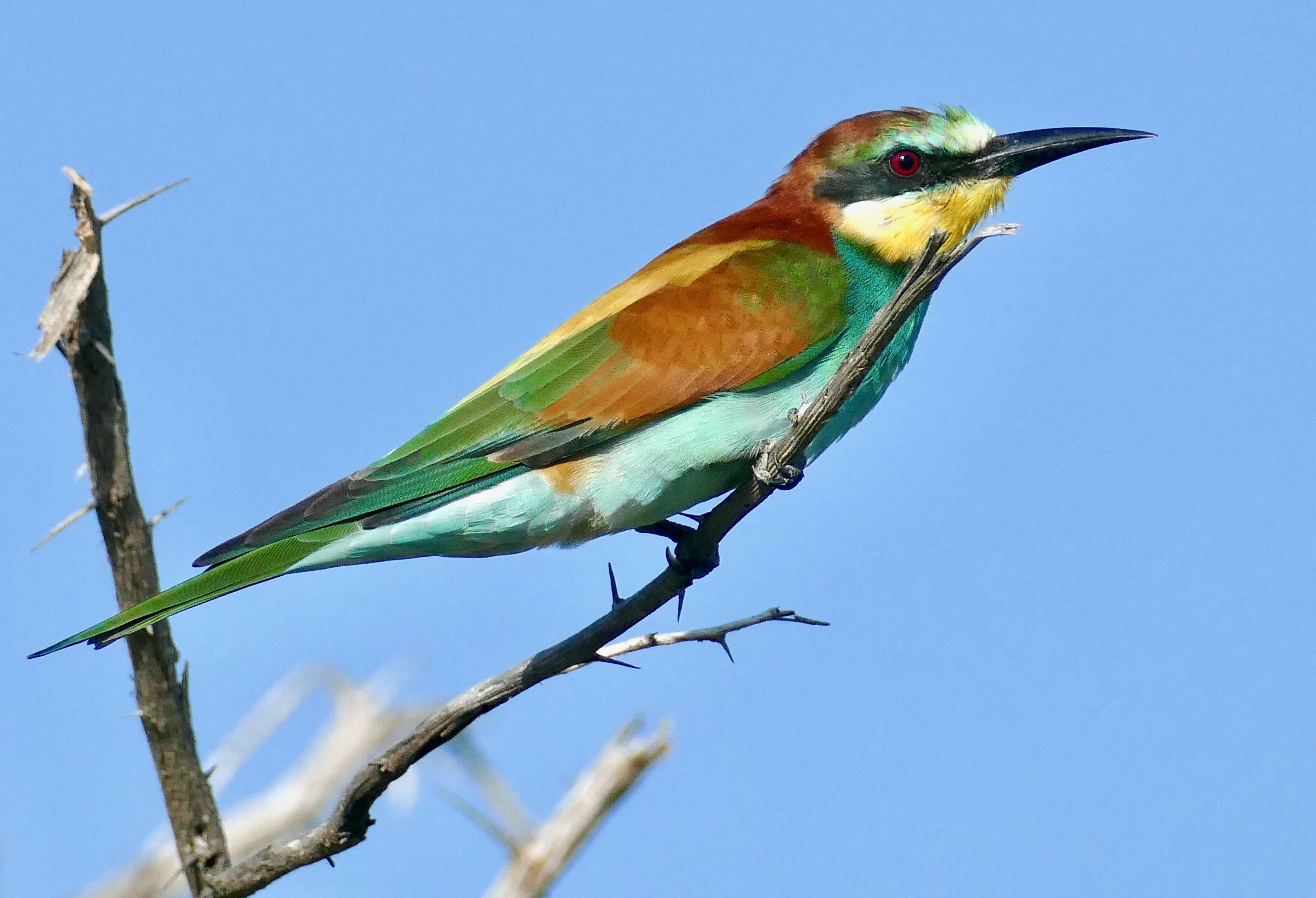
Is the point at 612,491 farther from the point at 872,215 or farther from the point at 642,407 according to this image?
the point at 872,215

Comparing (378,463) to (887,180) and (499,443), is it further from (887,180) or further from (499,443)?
(887,180)

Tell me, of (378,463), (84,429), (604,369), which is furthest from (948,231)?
(84,429)

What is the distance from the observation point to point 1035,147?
194 inches

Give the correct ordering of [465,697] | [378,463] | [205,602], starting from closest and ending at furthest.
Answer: [465,697] → [205,602] → [378,463]

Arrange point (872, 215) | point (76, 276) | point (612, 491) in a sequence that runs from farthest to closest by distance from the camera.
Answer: point (872, 215)
point (612, 491)
point (76, 276)

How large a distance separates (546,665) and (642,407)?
1095mm

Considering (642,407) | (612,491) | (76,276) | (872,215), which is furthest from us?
(872,215)

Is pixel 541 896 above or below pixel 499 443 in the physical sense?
below

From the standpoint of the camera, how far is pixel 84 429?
10.4ft

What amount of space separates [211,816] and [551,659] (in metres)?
1.08

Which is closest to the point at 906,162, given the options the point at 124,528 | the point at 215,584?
the point at 215,584

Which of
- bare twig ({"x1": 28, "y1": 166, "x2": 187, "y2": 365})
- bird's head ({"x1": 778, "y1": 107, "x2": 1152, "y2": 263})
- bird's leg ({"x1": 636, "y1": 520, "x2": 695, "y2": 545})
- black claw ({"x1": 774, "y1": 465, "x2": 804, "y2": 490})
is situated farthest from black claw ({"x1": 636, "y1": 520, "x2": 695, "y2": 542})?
bare twig ({"x1": 28, "y1": 166, "x2": 187, "y2": 365})

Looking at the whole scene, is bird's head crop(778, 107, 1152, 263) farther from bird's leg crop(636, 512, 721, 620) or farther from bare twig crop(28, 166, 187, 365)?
bare twig crop(28, 166, 187, 365)

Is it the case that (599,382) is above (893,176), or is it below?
below
